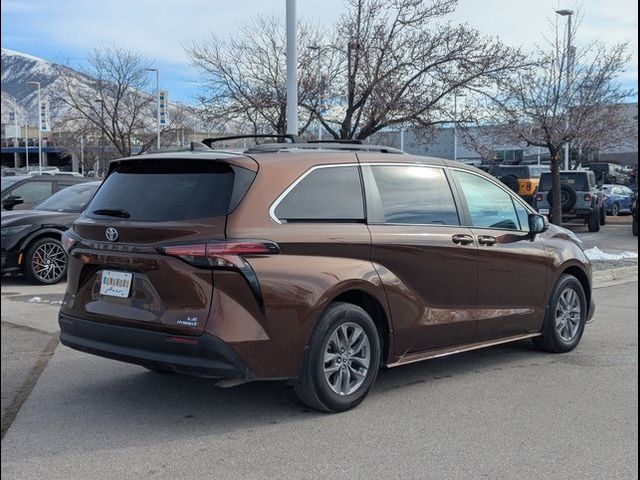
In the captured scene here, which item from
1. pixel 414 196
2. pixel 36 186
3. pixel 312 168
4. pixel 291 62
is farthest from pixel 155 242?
pixel 36 186

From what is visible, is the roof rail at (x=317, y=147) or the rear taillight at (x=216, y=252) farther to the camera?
the roof rail at (x=317, y=147)

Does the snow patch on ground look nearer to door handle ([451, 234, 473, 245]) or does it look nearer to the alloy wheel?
door handle ([451, 234, 473, 245])

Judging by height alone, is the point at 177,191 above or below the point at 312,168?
below

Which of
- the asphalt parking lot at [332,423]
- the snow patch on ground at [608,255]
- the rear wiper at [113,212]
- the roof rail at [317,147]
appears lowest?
the asphalt parking lot at [332,423]

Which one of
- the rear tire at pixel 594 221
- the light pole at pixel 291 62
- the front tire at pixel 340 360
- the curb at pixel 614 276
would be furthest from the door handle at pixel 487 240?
the rear tire at pixel 594 221

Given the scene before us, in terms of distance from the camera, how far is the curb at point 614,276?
11.9 meters

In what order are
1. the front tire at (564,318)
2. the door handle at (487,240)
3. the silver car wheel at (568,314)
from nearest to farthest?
the door handle at (487,240) → the front tire at (564,318) → the silver car wheel at (568,314)

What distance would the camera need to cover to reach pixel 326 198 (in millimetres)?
4957

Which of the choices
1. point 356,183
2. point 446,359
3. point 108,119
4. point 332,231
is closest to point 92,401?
point 332,231

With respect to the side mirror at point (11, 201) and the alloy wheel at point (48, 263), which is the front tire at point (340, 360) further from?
the side mirror at point (11, 201)

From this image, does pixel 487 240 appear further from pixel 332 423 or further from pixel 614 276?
pixel 614 276

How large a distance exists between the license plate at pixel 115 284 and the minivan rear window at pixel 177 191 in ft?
1.29

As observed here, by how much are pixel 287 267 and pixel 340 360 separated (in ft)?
2.68

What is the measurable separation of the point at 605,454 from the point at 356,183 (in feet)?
7.89
